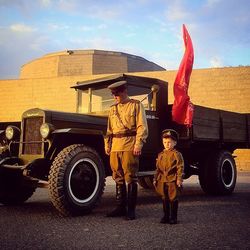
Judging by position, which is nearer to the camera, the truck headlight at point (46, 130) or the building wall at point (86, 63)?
the truck headlight at point (46, 130)

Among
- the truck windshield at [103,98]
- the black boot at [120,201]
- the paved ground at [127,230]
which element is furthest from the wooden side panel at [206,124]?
the black boot at [120,201]

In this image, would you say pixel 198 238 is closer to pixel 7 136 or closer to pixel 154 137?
pixel 154 137

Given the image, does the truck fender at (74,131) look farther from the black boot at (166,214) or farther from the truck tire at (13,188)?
the black boot at (166,214)

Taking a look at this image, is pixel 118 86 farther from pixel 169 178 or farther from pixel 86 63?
pixel 86 63

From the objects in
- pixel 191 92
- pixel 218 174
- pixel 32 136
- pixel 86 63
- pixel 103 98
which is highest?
pixel 86 63

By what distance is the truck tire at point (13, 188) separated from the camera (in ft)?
16.9

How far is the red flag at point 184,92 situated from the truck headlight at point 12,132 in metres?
2.64

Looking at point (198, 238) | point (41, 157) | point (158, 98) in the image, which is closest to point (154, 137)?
point (158, 98)

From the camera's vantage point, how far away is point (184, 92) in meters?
6.02

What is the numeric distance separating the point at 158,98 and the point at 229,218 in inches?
105

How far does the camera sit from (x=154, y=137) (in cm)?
602

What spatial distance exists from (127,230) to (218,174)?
3.63m

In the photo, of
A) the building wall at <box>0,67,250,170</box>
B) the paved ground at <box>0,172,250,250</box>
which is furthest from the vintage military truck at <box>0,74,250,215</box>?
the building wall at <box>0,67,250,170</box>

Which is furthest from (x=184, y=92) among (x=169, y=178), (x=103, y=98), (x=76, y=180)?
(x=76, y=180)
